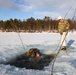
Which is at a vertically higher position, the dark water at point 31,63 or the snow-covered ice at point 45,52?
the snow-covered ice at point 45,52

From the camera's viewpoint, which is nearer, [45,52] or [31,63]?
[31,63]

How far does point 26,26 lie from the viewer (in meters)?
80.9

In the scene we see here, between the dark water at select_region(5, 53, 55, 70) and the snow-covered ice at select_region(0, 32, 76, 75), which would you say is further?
the dark water at select_region(5, 53, 55, 70)

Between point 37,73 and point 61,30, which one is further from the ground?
point 61,30

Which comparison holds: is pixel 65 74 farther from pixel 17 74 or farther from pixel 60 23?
pixel 60 23

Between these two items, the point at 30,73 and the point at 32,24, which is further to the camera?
the point at 32,24

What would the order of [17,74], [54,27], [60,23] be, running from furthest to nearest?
[54,27] → [60,23] → [17,74]

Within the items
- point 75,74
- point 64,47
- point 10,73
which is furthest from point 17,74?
point 64,47

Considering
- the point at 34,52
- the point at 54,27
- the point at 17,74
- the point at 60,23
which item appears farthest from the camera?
the point at 54,27

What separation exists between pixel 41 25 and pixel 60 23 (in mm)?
73730

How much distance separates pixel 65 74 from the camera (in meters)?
4.45

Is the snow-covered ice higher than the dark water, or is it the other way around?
the snow-covered ice

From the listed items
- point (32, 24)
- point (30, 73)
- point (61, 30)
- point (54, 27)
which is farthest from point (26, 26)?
point (30, 73)

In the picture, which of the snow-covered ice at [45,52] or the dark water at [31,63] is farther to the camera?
the dark water at [31,63]
